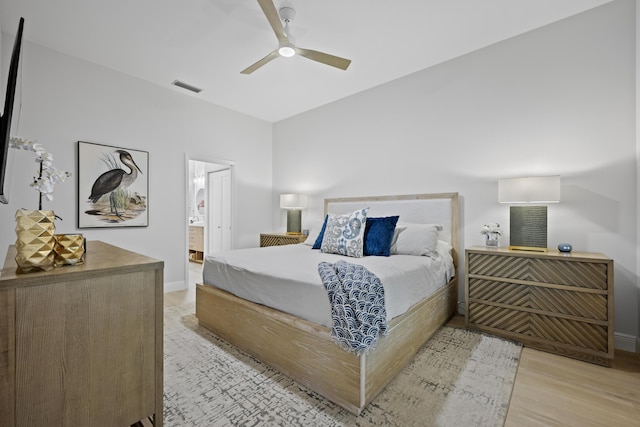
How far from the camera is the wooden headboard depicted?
125 inches

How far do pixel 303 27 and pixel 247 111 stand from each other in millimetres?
2417

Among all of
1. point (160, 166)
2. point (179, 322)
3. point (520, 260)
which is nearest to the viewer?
point (520, 260)

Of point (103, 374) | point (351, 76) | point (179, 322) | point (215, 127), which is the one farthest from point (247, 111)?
point (103, 374)

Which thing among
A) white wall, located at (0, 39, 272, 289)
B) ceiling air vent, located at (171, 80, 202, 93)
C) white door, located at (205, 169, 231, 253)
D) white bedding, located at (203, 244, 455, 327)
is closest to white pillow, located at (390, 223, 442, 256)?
white bedding, located at (203, 244, 455, 327)

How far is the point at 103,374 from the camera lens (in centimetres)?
105

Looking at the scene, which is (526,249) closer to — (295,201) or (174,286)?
(295,201)

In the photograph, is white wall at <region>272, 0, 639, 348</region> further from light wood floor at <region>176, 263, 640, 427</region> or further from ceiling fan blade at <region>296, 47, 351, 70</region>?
ceiling fan blade at <region>296, 47, 351, 70</region>

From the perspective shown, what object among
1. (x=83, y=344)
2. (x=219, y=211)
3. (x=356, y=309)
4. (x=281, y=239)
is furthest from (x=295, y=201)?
(x=83, y=344)

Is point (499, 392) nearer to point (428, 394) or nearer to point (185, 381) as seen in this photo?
point (428, 394)

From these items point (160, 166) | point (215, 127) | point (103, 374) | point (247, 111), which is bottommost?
point (103, 374)

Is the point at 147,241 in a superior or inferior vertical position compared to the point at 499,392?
superior

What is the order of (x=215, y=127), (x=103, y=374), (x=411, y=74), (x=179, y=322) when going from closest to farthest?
(x=103, y=374)
(x=179, y=322)
(x=411, y=74)
(x=215, y=127)

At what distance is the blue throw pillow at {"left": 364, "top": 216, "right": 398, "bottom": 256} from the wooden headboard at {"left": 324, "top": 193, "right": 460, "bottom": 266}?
0.63 meters

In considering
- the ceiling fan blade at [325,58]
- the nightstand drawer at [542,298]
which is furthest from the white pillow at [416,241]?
the ceiling fan blade at [325,58]
